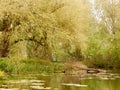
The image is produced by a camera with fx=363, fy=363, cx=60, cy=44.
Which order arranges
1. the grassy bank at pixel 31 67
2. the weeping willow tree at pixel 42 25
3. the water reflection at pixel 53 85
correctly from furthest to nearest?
the weeping willow tree at pixel 42 25
the grassy bank at pixel 31 67
the water reflection at pixel 53 85

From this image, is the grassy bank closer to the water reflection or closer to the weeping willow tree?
the weeping willow tree

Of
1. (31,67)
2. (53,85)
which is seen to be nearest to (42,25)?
(31,67)

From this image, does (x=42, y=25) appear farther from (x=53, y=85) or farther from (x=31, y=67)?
(x=53, y=85)

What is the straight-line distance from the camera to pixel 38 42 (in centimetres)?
2353

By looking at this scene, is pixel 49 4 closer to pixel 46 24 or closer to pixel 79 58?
pixel 46 24

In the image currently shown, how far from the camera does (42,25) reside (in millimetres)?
21812

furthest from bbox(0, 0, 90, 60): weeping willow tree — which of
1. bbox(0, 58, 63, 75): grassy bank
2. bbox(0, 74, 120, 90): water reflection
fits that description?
bbox(0, 74, 120, 90): water reflection

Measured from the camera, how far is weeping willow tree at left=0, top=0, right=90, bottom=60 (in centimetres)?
Answer: 2108

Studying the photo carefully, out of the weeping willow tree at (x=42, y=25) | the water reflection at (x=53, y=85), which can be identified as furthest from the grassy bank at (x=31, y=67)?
the water reflection at (x=53, y=85)

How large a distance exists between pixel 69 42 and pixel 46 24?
2046mm

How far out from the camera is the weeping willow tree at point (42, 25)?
21.1 meters

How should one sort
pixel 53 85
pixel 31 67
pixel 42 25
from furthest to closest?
pixel 42 25, pixel 31 67, pixel 53 85

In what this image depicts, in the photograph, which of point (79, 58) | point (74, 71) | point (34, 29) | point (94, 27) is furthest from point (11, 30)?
point (94, 27)

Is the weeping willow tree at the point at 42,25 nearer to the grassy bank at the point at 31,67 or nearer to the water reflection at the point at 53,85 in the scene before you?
the grassy bank at the point at 31,67
